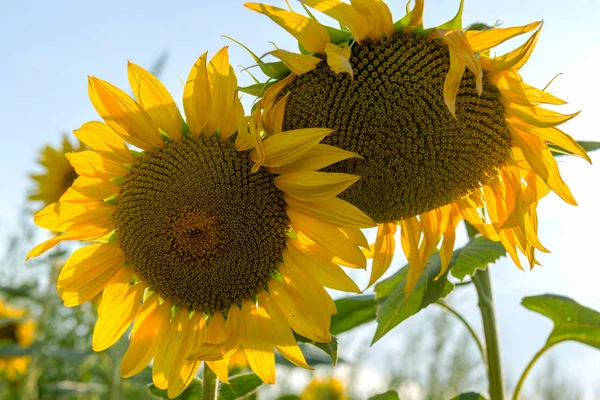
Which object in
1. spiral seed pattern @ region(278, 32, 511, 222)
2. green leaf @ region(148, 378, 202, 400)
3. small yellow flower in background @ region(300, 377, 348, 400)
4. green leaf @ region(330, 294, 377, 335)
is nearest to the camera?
spiral seed pattern @ region(278, 32, 511, 222)

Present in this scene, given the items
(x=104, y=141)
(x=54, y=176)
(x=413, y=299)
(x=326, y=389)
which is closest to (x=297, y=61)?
(x=104, y=141)

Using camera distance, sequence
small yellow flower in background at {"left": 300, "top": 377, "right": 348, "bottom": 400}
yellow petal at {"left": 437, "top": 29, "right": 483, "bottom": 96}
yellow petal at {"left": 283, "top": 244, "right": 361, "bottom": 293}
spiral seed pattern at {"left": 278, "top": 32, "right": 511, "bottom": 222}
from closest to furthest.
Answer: yellow petal at {"left": 437, "top": 29, "right": 483, "bottom": 96}, spiral seed pattern at {"left": 278, "top": 32, "right": 511, "bottom": 222}, yellow petal at {"left": 283, "top": 244, "right": 361, "bottom": 293}, small yellow flower in background at {"left": 300, "top": 377, "right": 348, "bottom": 400}

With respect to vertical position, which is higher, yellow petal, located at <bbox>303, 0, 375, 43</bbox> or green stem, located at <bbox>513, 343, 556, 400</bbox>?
yellow petal, located at <bbox>303, 0, 375, 43</bbox>

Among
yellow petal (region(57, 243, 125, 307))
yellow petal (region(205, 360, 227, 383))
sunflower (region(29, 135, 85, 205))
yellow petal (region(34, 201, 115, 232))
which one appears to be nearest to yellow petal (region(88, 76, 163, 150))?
yellow petal (region(34, 201, 115, 232))

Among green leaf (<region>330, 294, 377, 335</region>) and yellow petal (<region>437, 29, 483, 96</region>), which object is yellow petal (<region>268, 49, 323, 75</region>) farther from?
green leaf (<region>330, 294, 377, 335</region>)

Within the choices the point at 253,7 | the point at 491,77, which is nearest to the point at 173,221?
the point at 253,7

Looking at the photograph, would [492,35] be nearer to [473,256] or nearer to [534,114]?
[534,114]

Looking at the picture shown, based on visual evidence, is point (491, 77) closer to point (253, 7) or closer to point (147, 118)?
point (253, 7)
